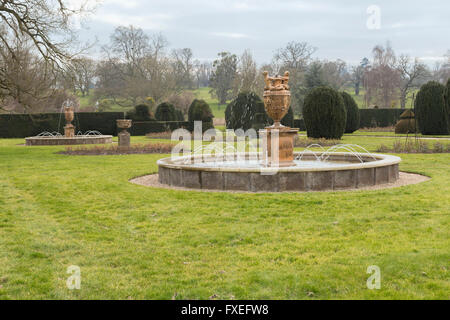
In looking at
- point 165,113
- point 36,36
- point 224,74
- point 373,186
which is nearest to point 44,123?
point 165,113

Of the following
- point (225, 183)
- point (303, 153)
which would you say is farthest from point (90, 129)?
point (225, 183)

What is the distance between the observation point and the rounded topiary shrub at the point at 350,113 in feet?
88.5

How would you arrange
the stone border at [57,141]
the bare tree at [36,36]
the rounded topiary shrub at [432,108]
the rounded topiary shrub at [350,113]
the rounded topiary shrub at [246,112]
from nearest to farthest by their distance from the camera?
the bare tree at [36,36]
the stone border at [57,141]
the rounded topiary shrub at [432,108]
the rounded topiary shrub at [350,113]
the rounded topiary shrub at [246,112]

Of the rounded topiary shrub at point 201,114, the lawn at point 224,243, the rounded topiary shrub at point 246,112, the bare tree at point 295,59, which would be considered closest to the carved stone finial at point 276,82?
the lawn at point 224,243

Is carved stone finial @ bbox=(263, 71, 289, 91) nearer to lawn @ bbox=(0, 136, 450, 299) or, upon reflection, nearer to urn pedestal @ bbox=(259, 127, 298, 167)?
urn pedestal @ bbox=(259, 127, 298, 167)

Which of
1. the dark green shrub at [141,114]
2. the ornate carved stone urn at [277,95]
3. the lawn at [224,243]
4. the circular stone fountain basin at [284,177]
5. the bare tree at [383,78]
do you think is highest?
the bare tree at [383,78]

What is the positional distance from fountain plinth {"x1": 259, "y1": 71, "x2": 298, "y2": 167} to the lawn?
6.66 ft

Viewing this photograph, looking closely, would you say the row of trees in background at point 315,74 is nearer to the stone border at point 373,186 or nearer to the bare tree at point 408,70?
the bare tree at point 408,70

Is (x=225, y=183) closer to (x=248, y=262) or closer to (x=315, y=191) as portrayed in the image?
(x=315, y=191)

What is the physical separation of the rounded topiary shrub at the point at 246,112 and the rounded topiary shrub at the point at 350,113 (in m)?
4.93

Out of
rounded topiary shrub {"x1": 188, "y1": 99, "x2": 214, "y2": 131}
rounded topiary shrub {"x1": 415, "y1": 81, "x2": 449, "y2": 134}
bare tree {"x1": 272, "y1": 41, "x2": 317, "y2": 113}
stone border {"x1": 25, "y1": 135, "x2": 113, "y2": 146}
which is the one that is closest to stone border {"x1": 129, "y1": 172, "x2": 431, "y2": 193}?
stone border {"x1": 25, "y1": 135, "x2": 113, "y2": 146}

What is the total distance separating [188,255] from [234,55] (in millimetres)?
53414

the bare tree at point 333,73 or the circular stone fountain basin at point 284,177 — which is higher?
the bare tree at point 333,73

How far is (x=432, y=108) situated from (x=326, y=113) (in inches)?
302
